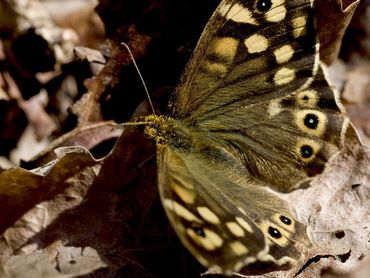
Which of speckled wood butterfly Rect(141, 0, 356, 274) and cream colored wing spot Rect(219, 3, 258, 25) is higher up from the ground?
cream colored wing spot Rect(219, 3, 258, 25)

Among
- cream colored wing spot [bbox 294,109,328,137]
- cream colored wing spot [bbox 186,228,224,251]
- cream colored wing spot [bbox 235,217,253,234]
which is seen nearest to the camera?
cream colored wing spot [bbox 186,228,224,251]

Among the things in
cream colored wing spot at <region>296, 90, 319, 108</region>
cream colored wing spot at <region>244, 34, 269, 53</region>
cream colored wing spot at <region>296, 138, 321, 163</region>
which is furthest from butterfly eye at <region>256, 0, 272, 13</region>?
cream colored wing spot at <region>296, 138, 321, 163</region>

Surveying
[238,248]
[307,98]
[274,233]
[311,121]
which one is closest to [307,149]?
[311,121]

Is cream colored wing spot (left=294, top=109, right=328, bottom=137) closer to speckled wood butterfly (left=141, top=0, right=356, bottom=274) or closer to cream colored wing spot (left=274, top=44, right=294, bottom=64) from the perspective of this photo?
speckled wood butterfly (left=141, top=0, right=356, bottom=274)

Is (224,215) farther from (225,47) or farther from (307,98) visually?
(225,47)

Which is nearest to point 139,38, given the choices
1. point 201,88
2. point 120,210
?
point 201,88

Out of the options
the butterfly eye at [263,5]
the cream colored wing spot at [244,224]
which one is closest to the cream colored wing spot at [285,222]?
the cream colored wing spot at [244,224]

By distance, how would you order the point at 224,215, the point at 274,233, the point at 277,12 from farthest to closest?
the point at 277,12, the point at 274,233, the point at 224,215

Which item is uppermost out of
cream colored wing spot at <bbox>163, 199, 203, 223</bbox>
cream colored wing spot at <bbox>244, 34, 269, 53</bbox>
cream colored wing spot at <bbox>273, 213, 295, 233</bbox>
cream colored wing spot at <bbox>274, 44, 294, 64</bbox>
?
cream colored wing spot at <bbox>244, 34, 269, 53</bbox>

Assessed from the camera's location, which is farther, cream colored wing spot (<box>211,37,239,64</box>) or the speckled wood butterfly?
cream colored wing spot (<box>211,37,239,64</box>)

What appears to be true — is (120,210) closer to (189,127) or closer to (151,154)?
(151,154)
